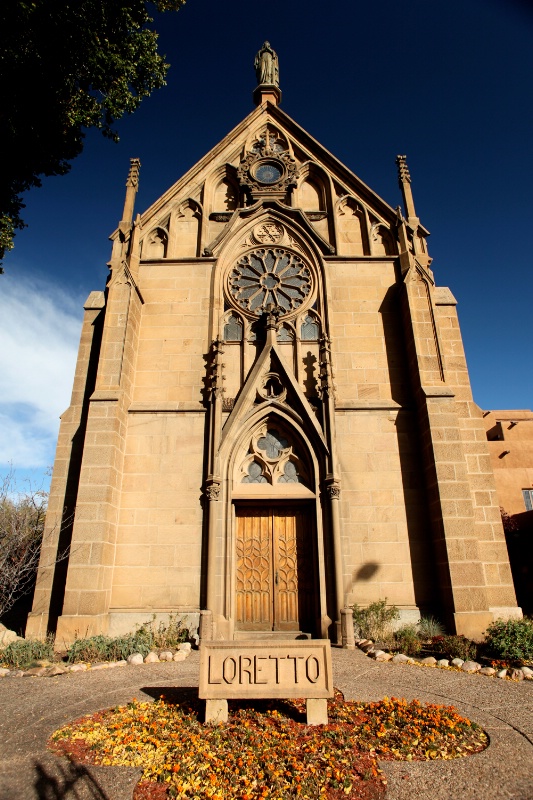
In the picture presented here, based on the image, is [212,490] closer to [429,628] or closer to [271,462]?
[271,462]

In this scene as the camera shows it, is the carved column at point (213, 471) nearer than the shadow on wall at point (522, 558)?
Yes

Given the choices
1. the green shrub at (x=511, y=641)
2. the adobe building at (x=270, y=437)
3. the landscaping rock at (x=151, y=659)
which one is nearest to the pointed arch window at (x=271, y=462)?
the adobe building at (x=270, y=437)

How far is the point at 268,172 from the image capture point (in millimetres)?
15281

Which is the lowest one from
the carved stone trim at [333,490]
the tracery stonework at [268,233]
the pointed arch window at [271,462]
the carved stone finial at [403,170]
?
the carved stone trim at [333,490]

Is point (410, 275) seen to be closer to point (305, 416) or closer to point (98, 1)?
point (305, 416)

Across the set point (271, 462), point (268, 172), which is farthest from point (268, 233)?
point (271, 462)

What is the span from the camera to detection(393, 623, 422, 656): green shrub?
845 cm

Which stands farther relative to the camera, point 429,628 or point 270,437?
point 270,437

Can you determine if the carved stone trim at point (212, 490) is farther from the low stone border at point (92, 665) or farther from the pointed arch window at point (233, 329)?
the pointed arch window at point (233, 329)

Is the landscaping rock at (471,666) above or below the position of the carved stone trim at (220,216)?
below

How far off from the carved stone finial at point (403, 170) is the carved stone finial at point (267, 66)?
6596 mm

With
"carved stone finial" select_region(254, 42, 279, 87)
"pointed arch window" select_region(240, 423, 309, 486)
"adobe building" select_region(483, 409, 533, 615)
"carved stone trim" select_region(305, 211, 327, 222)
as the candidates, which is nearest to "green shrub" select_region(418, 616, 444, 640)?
"pointed arch window" select_region(240, 423, 309, 486)

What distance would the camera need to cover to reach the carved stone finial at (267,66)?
17859 millimetres

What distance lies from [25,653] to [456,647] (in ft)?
24.5
